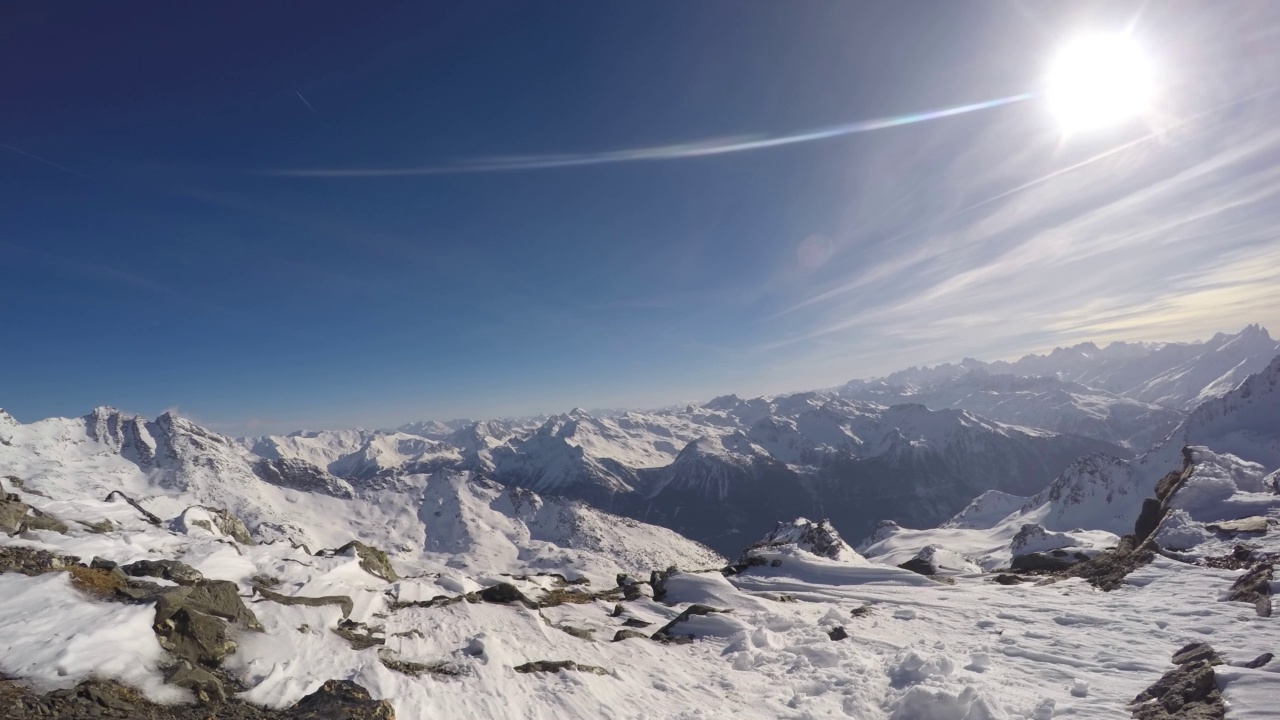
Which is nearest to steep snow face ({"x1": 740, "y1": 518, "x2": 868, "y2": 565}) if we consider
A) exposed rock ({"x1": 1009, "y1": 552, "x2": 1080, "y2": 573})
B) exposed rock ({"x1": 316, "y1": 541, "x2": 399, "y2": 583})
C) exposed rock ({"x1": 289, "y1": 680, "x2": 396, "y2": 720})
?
exposed rock ({"x1": 1009, "y1": 552, "x2": 1080, "y2": 573})

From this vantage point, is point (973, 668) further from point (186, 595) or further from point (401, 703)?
point (186, 595)

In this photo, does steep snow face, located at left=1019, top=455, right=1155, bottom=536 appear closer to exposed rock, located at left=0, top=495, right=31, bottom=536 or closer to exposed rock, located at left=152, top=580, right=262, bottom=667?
exposed rock, located at left=152, top=580, right=262, bottom=667

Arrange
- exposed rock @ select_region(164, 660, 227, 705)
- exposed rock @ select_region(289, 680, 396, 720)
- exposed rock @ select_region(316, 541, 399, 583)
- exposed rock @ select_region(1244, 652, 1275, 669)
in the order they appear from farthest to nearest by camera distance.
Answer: exposed rock @ select_region(316, 541, 399, 583) < exposed rock @ select_region(1244, 652, 1275, 669) < exposed rock @ select_region(164, 660, 227, 705) < exposed rock @ select_region(289, 680, 396, 720)

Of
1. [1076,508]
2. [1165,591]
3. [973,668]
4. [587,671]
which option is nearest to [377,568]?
[587,671]

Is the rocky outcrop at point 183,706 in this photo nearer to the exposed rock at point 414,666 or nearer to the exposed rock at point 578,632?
the exposed rock at point 414,666

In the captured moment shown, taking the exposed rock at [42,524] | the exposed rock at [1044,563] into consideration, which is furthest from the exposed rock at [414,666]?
the exposed rock at [1044,563]
